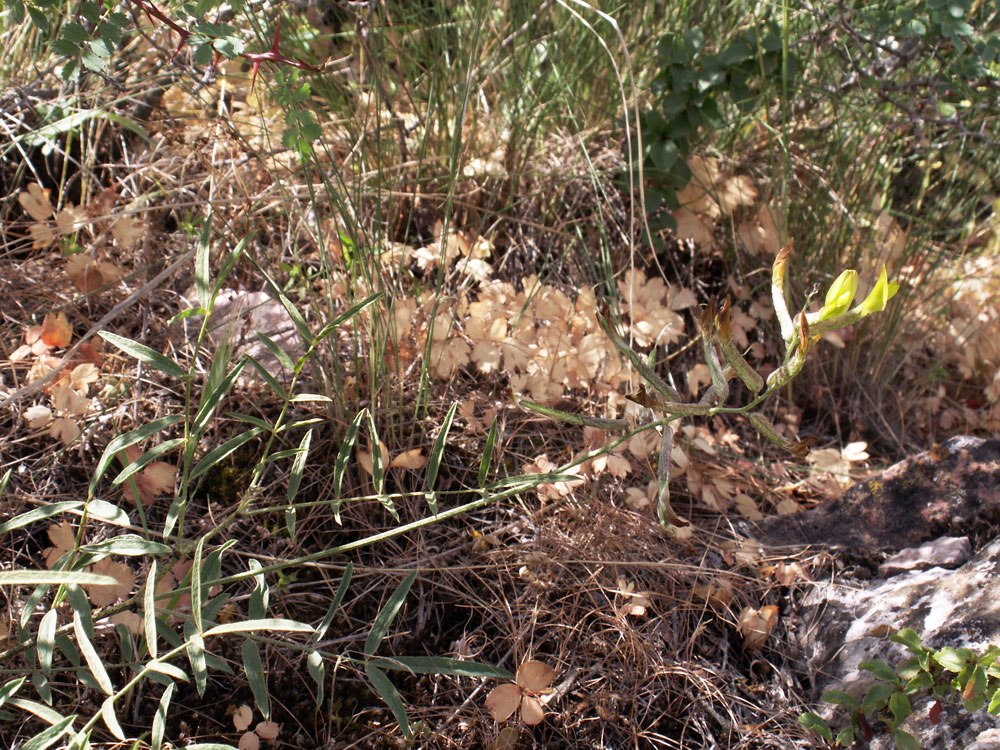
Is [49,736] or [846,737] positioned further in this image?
[846,737]

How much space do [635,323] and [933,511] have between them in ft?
2.21

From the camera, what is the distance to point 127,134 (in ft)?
6.13

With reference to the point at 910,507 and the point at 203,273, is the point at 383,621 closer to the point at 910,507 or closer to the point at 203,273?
the point at 203,273

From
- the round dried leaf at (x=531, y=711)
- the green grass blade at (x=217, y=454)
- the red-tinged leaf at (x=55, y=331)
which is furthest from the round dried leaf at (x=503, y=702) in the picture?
the red-tinged leaf at (x=55, y=331)

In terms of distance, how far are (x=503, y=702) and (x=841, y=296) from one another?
73cm

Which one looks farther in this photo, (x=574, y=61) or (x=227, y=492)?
(x=574, y=61)

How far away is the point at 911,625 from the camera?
1.23m

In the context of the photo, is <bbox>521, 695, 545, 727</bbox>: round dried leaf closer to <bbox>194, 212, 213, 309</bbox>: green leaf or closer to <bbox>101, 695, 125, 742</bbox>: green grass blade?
<bbox>101, 695, 125, 742</bbox>: green grass blade

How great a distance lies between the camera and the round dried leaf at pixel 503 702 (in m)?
1.09

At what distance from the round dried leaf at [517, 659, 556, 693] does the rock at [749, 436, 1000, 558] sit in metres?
0.56

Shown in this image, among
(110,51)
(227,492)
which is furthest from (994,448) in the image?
(110,51)

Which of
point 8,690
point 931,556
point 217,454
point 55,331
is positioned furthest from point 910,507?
point 55,331

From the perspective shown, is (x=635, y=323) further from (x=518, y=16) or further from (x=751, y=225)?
(x=518, y=16)

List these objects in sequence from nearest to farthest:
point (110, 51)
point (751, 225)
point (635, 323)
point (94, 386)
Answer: point (110, 51)
point (94, 386)
point (635, 323)
point (751, 225)
